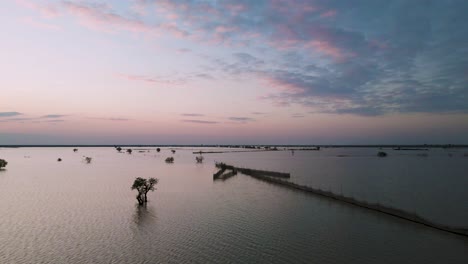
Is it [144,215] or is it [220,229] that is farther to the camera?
[144,215]

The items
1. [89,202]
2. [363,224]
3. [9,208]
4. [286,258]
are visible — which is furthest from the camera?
[89,202]

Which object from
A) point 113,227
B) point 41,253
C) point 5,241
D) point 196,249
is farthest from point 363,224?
point 5,241

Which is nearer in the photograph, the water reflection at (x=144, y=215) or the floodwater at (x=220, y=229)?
the floodwater at (x=220, y=229)

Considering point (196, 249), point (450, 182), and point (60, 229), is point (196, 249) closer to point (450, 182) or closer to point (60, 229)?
point (60, 229)

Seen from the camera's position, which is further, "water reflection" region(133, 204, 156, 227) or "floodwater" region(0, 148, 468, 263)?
"water reflection" region(133, 204, 156, 227)

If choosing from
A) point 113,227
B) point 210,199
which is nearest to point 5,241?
point 113,227

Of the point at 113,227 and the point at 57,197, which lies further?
the point at 57,197

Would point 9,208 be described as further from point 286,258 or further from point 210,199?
point 286,258

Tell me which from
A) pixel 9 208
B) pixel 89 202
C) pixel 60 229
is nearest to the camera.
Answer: pixel 60 229

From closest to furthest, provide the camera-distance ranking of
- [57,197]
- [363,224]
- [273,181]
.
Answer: [363,224] → [57,197] → [273,181]
